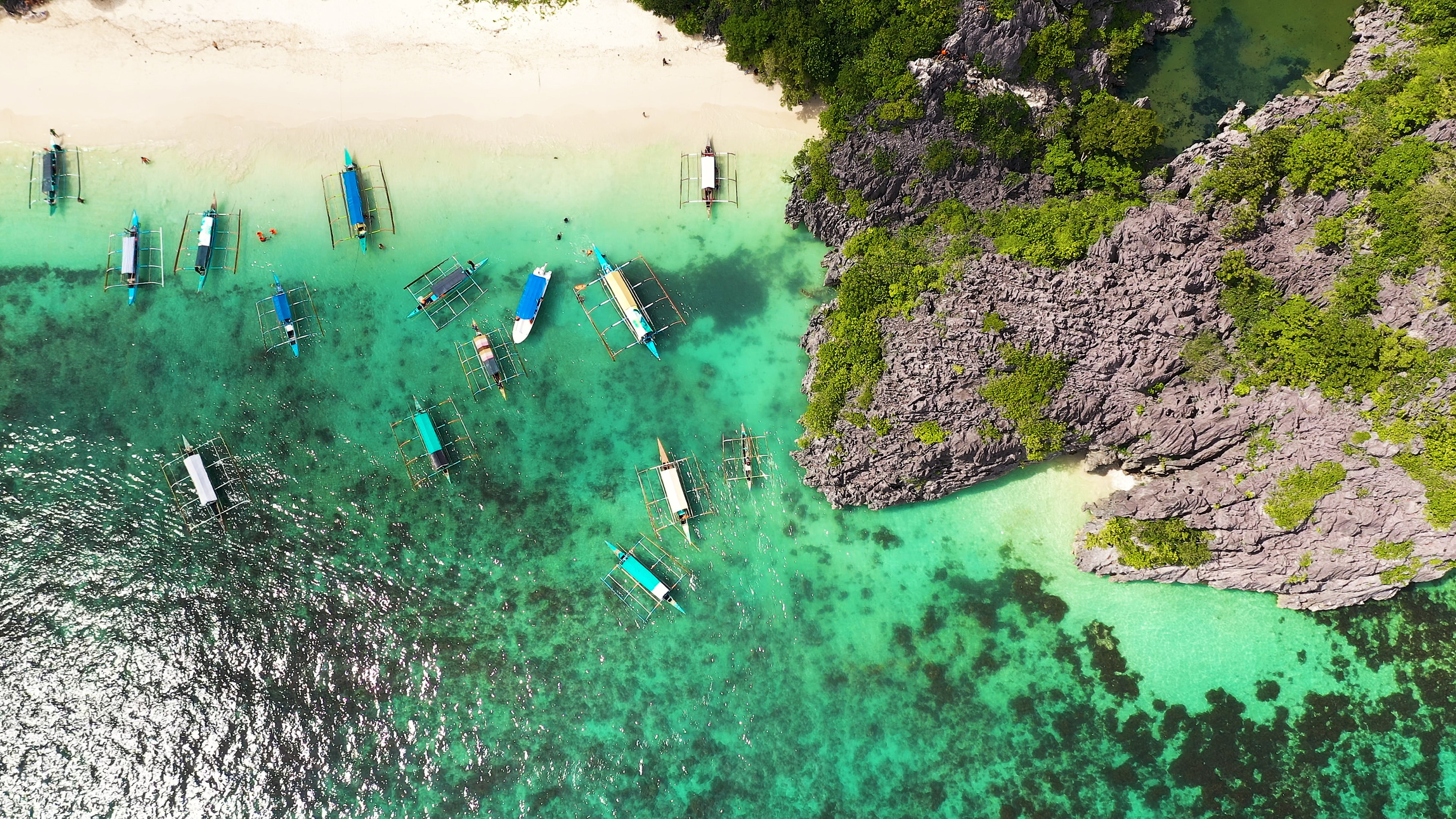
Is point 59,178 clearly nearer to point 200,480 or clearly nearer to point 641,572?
point 200,480

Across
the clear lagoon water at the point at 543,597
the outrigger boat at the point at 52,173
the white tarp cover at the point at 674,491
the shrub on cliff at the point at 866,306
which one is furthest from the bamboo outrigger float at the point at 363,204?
the shrub on cliff at the point at 866,306

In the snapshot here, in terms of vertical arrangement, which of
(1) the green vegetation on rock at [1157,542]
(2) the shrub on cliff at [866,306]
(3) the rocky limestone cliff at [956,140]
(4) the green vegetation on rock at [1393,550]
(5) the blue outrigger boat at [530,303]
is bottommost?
(4) the green vegetation on rock at [1393,550]

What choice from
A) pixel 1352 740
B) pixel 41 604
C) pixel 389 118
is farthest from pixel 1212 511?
pixel 41 604

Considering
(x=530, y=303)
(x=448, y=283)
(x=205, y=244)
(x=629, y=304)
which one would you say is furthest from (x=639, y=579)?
(x=205, y=244)

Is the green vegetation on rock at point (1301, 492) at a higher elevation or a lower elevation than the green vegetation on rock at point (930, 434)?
lower

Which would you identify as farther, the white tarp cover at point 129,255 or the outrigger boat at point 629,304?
the outrigger boat at point 629,304

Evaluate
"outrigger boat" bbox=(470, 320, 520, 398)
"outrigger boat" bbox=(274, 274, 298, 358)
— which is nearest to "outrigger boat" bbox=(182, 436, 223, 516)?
"outrigger boat" bbox=(274, 274, 298, 358)

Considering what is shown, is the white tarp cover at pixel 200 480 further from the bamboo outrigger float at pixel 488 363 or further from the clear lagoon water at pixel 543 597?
the bamboo outrigger float at pixel 488 363
